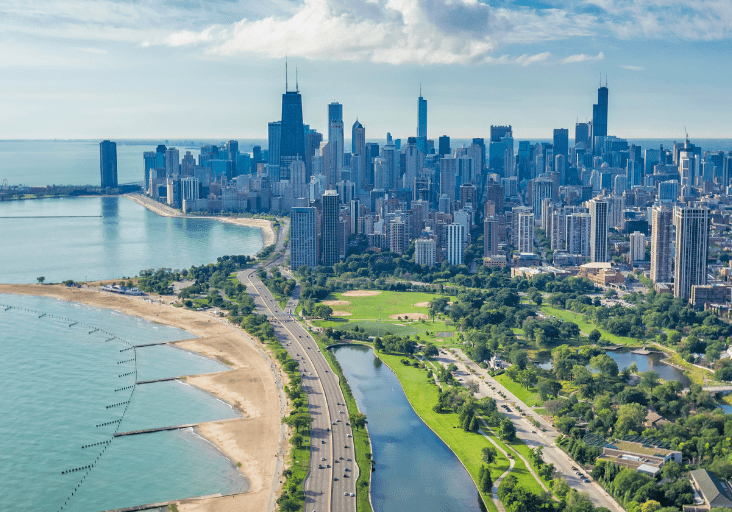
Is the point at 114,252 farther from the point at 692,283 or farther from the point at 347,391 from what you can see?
the point at 692,283

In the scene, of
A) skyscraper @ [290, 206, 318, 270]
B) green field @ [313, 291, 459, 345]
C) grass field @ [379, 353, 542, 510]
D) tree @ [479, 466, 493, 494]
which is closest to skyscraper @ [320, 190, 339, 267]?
skyscraper @ [290, 206, 318, 270]

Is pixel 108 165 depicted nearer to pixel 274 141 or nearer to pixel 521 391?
pixel 274 141

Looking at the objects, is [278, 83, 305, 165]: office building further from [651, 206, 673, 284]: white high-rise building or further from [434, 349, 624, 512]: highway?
[434, 349, 624, 512]: highway

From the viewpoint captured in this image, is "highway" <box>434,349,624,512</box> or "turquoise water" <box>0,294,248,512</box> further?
"turquoise water" <box>0,294,248,512</box>

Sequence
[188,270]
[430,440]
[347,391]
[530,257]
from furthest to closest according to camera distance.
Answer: [530,257]
[188,270]
[347,391]
[430,440]

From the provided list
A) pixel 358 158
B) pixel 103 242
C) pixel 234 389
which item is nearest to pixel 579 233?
pixel 103 242

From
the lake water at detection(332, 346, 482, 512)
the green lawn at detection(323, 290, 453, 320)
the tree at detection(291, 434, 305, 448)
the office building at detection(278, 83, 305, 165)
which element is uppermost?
the office building at detection(278, 83, 305, 165)

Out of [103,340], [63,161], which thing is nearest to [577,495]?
[103,340]
